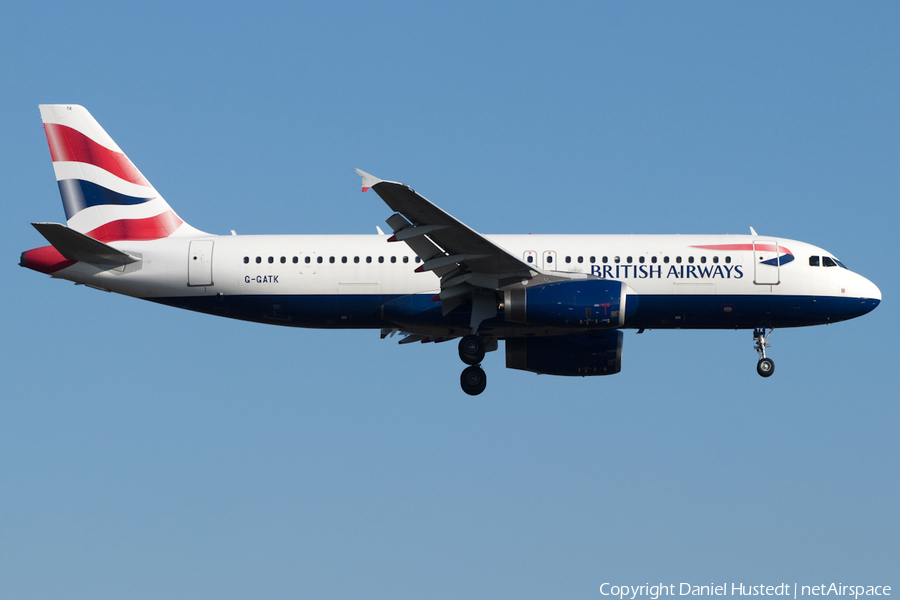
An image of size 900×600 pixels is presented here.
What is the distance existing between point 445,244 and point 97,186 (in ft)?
41.4

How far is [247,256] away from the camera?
34.1 m

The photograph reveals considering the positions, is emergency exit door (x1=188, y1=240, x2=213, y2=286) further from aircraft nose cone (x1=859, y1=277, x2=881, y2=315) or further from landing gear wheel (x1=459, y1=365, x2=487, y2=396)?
aircraft nose cone (x1=859, y1=277, x2=881, y2=315)

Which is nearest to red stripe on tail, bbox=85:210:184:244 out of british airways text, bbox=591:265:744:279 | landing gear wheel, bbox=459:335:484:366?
landing gear wheel, bbox=459:335:484:366

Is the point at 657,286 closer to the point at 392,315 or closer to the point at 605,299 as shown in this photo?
the point at 605,299

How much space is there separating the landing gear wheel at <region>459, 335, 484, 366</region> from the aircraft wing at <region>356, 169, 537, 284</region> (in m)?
2.22

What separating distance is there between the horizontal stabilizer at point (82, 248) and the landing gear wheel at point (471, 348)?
10.6 meters

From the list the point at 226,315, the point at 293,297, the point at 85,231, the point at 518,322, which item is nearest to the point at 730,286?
the point at 518,322

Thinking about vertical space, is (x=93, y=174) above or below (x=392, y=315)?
above

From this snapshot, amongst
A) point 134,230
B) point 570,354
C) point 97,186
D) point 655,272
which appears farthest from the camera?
point 570,354

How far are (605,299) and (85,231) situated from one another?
17057 millimetres

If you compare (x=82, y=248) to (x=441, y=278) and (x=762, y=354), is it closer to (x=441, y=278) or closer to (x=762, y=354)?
(x=441, y=278)

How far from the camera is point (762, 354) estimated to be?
3500 centimetres

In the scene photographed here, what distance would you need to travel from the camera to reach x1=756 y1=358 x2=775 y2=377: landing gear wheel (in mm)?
35000

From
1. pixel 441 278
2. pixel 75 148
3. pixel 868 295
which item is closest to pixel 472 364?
pixel 441 278
